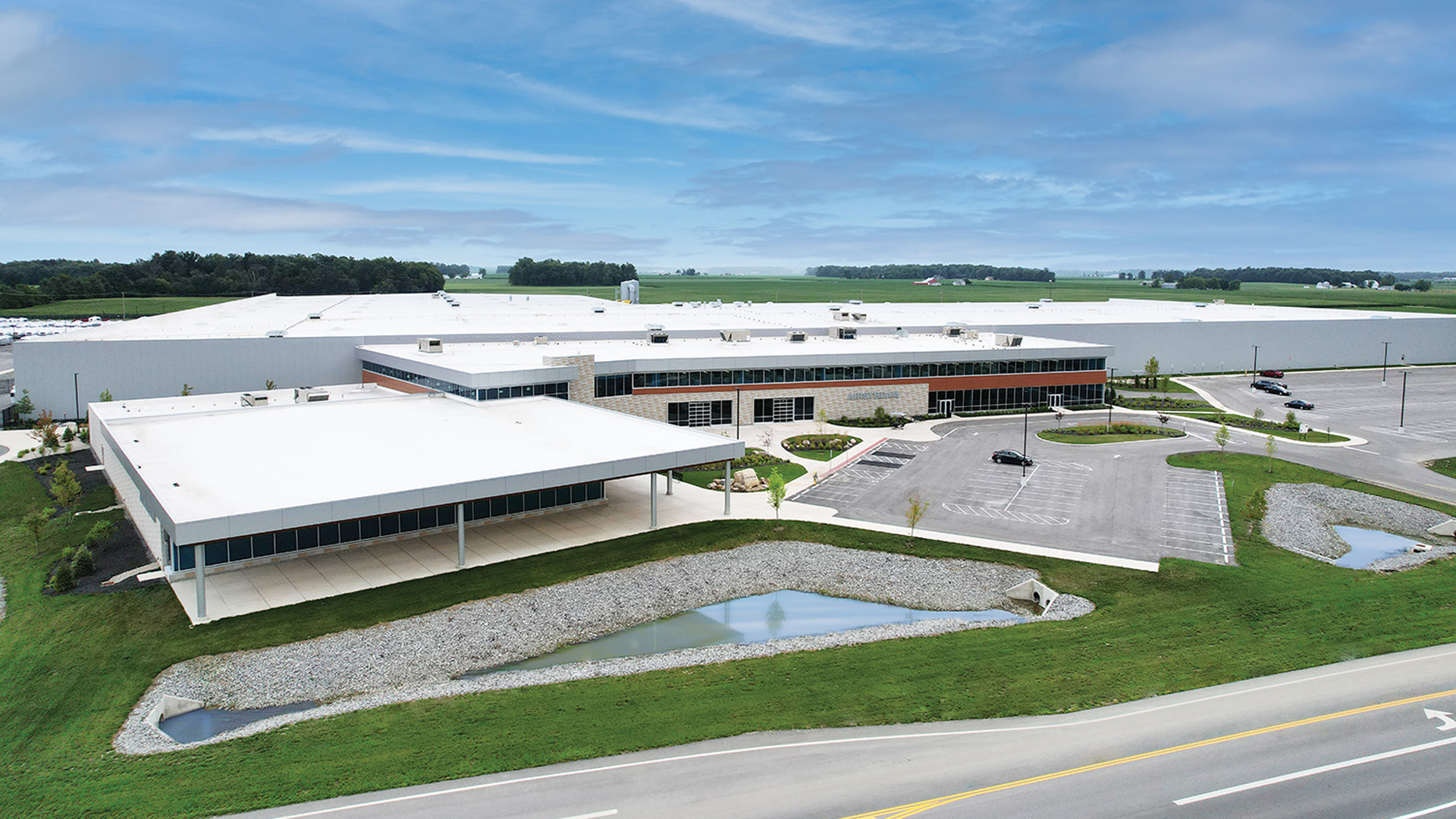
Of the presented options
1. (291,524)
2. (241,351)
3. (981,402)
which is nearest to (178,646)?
(291,524)

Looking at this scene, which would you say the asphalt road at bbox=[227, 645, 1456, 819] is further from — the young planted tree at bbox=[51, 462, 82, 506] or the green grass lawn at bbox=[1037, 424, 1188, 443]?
the green grass lawn at bbox=[1037, 424, 1188, 443]

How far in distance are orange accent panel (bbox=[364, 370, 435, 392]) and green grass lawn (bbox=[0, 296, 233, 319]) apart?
8825 centimetres

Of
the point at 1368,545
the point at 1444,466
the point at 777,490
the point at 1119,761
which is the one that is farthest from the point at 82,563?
the point at 1444,466

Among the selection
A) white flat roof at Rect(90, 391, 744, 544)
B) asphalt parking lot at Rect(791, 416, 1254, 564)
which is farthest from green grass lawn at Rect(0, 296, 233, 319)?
asphalt parking lot at Rect(791, 416, 1254, 564)

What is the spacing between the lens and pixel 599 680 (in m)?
28.5

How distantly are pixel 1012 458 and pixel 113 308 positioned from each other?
166599 mm

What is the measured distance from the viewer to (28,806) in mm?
20750

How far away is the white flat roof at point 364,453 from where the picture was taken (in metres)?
35.0

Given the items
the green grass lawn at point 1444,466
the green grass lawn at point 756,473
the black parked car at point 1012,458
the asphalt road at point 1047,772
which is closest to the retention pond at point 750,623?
the asphalt road at point 1047,772

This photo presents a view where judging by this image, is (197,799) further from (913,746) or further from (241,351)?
(241,351)

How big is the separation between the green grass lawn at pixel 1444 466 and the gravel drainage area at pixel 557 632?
38.0 m

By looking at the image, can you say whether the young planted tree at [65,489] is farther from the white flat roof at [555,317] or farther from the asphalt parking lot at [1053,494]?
the asphalt parking lot at [1053,494]

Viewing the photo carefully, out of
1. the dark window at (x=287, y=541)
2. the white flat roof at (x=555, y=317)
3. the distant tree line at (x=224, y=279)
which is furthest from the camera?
the distant tree line at (x=224, y=279)

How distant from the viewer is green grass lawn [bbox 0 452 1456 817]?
22.4 metres
